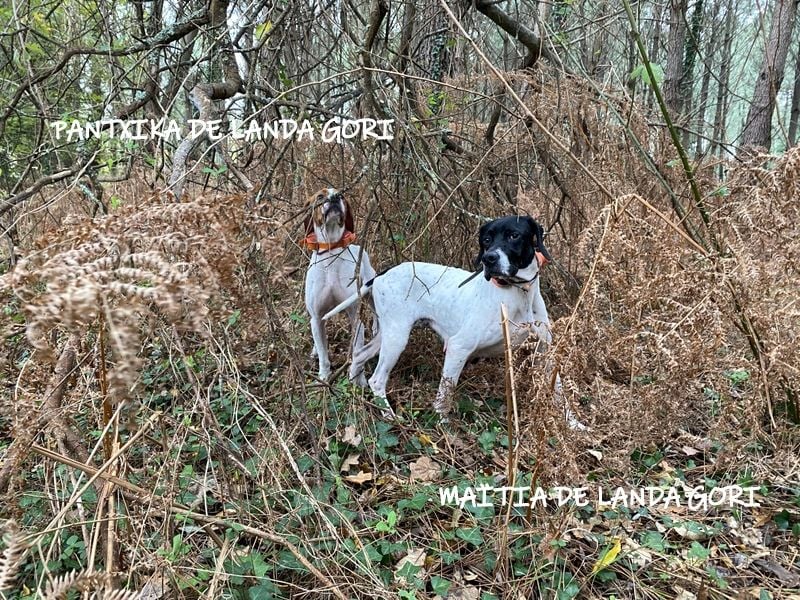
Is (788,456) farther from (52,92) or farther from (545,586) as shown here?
(52,92)

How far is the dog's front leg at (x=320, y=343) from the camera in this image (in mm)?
3816

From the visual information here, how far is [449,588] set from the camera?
210 centimetres

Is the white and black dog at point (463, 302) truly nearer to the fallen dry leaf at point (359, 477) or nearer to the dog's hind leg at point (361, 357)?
the dog's hind leg at point (361, 357)

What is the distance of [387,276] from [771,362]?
7.16 ft

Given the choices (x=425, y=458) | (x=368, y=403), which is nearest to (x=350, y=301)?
(x=368, y=403)

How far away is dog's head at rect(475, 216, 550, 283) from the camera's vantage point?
3039 mm

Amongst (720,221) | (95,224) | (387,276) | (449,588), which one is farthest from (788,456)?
(95,224)

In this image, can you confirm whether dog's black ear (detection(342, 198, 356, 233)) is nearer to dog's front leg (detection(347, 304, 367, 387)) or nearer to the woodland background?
the woodland background

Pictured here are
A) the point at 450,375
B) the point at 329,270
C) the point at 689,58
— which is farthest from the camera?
the point at 689,58

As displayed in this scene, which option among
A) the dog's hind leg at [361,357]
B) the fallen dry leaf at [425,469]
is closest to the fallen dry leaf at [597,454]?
Result: the fallen dry leaf at [425,469]

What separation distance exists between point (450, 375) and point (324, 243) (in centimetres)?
119

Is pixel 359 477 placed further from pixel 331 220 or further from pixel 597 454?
pixel 331 220

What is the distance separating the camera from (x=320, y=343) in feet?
12.6

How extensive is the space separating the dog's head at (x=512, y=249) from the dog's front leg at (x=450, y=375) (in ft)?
1.65
